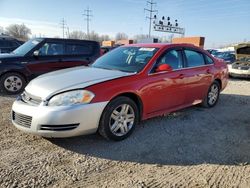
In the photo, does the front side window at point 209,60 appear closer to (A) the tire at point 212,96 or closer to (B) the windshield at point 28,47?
(A) the tire at point 212,96

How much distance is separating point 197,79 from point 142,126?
170cm

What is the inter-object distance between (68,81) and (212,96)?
3892mm

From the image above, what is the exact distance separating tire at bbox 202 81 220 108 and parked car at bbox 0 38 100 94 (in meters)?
4.26

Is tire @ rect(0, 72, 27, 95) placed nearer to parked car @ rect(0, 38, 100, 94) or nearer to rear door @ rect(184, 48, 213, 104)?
parked car @ rect(0, 38, 100, 94)

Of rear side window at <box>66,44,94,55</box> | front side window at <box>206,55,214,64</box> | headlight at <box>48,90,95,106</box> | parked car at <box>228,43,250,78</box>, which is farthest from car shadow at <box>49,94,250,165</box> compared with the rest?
parked car at <box>228,43,250,78</box>

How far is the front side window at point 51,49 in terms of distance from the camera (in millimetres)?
8062

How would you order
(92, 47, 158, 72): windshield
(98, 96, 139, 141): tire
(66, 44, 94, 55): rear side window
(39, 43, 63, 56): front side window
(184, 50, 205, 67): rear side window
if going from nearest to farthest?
(98, 96, 139, 141): tire, (92, 47, 158, 72): windshield, (184, 50, 205, 67): rear side window, (39, 43, 63, 56): front side window, (66, 44, 94, 55): rear side window

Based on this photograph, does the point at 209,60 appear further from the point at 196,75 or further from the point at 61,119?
the point at 61,119

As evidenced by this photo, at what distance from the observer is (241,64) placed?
40.5ft

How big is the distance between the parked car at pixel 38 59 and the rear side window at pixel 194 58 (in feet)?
13.4

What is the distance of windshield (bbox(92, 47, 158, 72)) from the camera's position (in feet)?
15.3

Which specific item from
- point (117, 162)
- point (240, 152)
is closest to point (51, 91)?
point (117, 162)

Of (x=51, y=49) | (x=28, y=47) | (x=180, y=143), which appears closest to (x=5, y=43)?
(x=28, y=47)

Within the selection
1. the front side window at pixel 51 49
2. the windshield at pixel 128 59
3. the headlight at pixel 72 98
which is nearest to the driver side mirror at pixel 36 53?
the front side window at pixel 51 49
